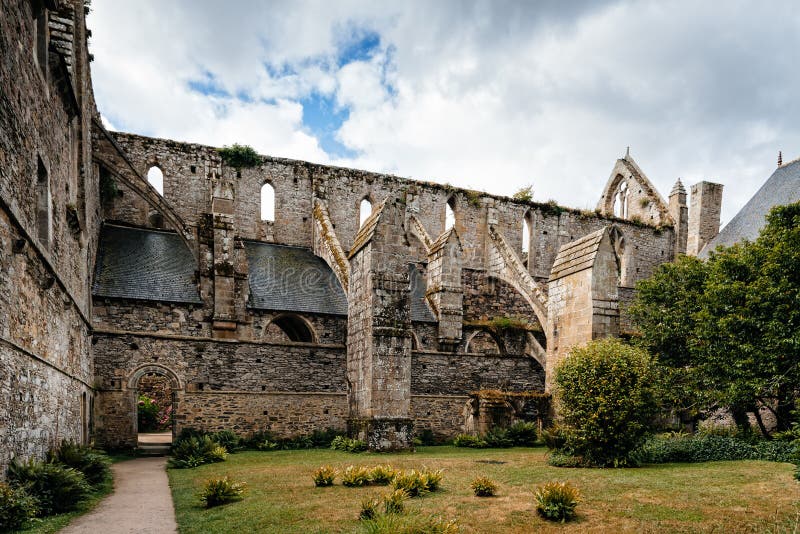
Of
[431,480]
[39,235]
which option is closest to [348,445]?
[431,480]

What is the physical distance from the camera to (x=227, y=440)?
15.0 metres

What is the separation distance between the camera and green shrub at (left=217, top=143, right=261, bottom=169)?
71.2 ft

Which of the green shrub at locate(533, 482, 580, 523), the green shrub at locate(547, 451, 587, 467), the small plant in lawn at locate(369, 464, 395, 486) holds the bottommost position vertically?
the green shrub at locate(547, 451, 587, 467)

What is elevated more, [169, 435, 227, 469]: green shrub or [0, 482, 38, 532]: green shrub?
[0, 482, 38, 532]: green shrub

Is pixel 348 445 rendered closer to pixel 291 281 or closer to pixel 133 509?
pixel 133 509

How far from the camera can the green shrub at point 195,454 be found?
1245 centimetres

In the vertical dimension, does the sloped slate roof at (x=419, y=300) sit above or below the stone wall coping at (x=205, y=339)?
above

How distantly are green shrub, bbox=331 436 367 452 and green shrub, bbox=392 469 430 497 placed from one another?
17.3 ft

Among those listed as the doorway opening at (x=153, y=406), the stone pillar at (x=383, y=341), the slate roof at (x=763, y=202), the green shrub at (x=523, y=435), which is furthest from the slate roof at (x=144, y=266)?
the slate roof at (x=763, y=202)

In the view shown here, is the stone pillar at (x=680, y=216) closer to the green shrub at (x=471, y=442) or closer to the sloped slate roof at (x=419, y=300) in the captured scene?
the sloped slate roof at (x=419, y=300)

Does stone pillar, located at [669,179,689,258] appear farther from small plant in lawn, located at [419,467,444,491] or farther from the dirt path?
the dirt path

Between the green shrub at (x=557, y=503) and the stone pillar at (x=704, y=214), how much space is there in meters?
25.3

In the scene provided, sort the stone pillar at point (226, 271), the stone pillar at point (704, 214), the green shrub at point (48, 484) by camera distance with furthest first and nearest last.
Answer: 1. the stone pillar at point (704, 214)
2. the stone pillar at point (226, 271)
3. the green shrub at point (48, 484)

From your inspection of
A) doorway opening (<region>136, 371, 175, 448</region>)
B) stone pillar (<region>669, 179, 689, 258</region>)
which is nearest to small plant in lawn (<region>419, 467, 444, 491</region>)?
doorway opening (<region>136, 371, 175, 448</region>)
